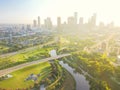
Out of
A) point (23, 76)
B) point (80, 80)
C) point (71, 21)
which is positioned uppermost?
point (71, 21)

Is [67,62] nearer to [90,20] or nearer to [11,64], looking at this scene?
[11,64]

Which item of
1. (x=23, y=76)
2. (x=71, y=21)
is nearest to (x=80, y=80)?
(x=23, y=76)

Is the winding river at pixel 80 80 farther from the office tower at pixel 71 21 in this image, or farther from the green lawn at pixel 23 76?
the office tower at pixel 71 21

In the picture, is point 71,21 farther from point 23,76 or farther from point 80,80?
point 23,76

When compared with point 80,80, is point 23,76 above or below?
above

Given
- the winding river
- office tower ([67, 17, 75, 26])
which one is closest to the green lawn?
the winding river

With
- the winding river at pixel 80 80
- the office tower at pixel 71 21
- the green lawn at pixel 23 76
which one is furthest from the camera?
the office tower at pixel 71 21

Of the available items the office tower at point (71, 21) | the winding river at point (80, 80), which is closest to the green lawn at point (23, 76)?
the winding river at point (80, 80)

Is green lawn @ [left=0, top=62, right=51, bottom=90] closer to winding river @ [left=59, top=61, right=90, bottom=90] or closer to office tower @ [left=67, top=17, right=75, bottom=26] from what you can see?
winding river @ [left=59, top=61, right=90, bottom=90]

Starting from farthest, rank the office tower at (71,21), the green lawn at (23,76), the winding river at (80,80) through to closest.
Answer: the office tower at (71,21)
the winding river at (80,80)
the green lawn at (23,76)
